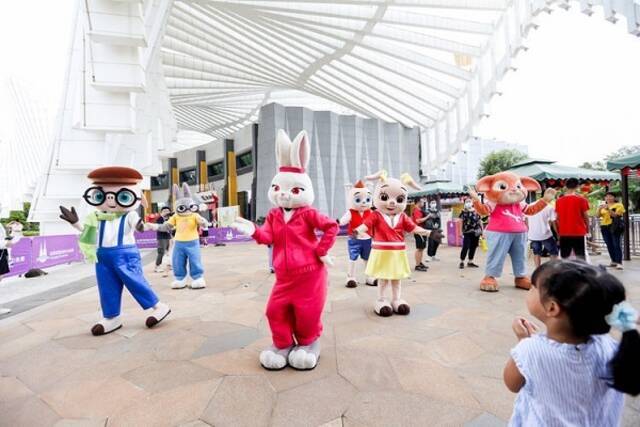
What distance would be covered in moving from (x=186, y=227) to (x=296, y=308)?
371 cm

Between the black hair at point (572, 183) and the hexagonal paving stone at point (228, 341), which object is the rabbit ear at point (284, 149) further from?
the black hair at point (572, 183)

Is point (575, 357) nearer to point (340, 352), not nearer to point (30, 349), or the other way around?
point (340, 352)

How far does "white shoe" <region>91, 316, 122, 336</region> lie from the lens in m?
3.52

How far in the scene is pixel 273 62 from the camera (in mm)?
21516

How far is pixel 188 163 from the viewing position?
98.7ft

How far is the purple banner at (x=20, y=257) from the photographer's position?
23.2 feet

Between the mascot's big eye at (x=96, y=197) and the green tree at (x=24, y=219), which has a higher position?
the mascot's big eye at (x=96, y=197)

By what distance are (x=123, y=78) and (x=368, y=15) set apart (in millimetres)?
10363

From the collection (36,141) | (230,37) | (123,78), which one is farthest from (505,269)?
(36,141)

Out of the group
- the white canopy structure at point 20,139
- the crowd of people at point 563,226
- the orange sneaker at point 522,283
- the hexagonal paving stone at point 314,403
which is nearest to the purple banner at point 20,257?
the hexagonal paving stone at point 314,403

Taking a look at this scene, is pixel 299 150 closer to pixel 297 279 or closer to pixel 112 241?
pixel 297 279

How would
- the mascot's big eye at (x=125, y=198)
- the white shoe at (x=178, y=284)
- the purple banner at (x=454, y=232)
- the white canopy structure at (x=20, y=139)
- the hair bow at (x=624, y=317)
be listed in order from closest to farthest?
the hair bow at (x=624, y=317)
the mascot's big eye at (x=125, y=198)
the white shoe at (x=178, y=284)
the purple banner at (x=454, y=232)
the white canopy structure at (x=20, y=139)

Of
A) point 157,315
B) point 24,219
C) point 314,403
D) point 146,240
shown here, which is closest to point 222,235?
point 146,240

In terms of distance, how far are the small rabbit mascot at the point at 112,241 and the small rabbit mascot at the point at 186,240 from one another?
199cm
